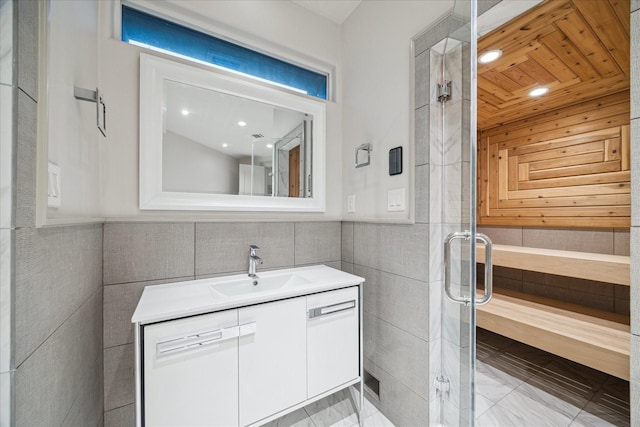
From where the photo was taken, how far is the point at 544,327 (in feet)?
5.64

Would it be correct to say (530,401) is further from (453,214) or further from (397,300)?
(453,214)

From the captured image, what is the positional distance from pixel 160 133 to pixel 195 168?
0.24 meters

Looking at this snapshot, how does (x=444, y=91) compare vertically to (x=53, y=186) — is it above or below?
above

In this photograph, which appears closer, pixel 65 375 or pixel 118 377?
pixel 65 375

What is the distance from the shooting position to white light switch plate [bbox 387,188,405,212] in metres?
1.43

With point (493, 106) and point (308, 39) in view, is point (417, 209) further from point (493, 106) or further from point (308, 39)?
point (493, 106)

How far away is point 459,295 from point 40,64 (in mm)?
1605

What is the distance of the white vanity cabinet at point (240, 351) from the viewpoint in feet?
3.16

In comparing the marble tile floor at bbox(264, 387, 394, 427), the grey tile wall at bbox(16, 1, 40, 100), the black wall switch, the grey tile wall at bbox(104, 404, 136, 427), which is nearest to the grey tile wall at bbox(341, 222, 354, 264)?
the black wall switch

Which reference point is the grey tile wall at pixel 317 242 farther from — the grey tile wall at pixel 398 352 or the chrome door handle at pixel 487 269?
the chrome door handle at pixel 487 269

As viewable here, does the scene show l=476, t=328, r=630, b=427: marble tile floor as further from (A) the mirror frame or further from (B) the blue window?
(B) the blue window

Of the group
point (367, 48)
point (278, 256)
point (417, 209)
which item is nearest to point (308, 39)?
point (367, 48)

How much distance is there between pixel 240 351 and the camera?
1.11m

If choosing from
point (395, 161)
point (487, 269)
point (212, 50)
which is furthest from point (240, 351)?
point (212, 50)
